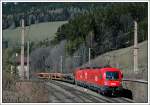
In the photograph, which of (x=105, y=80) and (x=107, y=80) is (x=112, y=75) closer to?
(x=107, y=80)


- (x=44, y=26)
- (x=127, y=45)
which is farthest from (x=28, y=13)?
(x=127, y=45)

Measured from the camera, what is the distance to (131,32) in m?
52.3

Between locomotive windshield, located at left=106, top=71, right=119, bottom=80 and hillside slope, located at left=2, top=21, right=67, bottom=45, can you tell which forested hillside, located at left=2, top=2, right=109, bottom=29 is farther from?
locomotive windshield, located at left=106, top=71, right=119, bottom=80

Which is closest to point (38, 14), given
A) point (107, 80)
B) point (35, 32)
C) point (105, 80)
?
point (35, 32)

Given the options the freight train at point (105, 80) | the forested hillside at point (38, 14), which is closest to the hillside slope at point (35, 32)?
the forested hillside at point (38, 14)

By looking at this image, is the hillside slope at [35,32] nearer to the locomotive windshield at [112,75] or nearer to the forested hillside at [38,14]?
the forested hillside at [38,14]

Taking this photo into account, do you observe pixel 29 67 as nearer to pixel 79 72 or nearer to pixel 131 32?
pixel 79 72

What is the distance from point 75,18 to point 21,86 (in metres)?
11.3

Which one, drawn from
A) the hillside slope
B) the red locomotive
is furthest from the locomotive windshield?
the hillside slope

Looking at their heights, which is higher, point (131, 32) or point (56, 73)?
point (131, 32)

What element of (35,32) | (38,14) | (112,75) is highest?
(38,14)

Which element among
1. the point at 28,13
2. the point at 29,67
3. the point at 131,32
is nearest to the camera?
the point at 28,13

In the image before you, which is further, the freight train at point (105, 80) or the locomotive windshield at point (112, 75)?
the locomotive windshield at point (112, 75)

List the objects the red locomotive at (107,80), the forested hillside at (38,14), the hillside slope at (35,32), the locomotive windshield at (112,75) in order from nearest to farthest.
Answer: the forested hillside at (38,14) → the hillside slope at (35,32) → the red locomotive at (107,80) → the locomotive windshield at (112,75)
